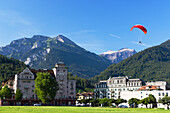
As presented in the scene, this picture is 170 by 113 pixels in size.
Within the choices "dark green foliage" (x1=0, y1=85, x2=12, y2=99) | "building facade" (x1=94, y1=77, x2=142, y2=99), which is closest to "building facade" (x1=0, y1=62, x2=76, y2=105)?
"dark green foliage" (x1=0, y1=85, x2=12, y2=99)

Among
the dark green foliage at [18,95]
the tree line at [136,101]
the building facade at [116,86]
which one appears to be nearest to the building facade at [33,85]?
the dark green foliage at [18,95]

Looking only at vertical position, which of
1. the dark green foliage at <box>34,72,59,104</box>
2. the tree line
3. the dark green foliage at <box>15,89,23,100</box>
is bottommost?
the tree line

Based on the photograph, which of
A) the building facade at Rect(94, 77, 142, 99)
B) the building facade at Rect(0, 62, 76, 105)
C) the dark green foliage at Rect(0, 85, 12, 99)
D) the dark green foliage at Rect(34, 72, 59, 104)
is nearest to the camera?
the dark green foliage at Rect(34, 72, 59, 104)

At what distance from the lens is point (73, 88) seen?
6378 inches

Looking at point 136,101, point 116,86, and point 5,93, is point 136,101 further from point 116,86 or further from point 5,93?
point 5,93

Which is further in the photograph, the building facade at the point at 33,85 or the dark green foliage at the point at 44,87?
the building facade at the point at 33,85

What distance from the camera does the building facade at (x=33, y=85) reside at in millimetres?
148500

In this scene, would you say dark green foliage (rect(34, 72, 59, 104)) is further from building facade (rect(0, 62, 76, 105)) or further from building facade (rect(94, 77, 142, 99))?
building facade (rect(94, 77, 142, 99))

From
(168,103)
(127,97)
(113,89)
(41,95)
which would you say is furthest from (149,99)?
(113,89)

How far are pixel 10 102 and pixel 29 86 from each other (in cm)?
1431

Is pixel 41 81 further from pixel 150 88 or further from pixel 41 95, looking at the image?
pixel 150 88

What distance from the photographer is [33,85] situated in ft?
497

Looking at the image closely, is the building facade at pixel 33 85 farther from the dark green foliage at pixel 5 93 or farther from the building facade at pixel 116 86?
the building facade at pixel 116 86

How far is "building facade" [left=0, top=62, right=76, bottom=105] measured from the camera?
5846 inches
